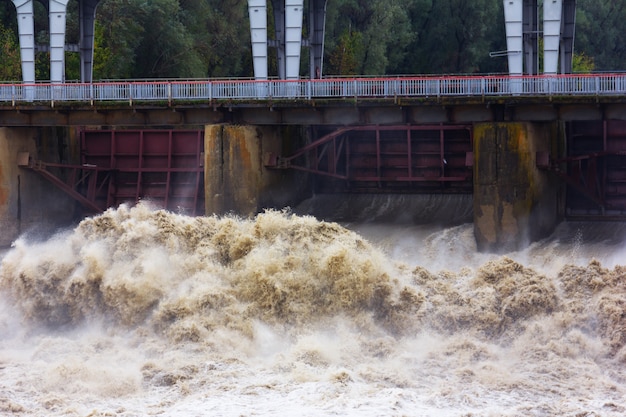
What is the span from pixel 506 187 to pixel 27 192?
18308 mm

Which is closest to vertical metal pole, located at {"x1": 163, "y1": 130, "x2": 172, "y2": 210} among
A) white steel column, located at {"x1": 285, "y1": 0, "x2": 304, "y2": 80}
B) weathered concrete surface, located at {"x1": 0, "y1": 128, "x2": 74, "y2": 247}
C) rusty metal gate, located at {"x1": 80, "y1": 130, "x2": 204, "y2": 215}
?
rusty metal gate, located at {"x1": 80, "y1": 130, "x2": 204, "y2": 215}

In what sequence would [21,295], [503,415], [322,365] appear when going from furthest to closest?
1. [21,295]
2. [322,365]
3. [503,415]

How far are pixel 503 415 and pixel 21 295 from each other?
48.5ft

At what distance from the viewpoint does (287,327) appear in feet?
91.0

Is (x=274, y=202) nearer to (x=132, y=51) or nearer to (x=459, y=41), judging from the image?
(x=132, y=51)

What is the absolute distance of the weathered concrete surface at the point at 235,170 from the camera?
39000 millimetres

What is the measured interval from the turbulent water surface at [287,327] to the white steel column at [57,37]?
15.4m

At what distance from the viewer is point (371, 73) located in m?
70.3

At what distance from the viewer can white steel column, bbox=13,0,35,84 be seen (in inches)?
1780

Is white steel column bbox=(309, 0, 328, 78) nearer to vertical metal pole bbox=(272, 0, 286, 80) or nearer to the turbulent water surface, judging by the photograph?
vertical metal pole bbox=(272, 0, 286, 80)

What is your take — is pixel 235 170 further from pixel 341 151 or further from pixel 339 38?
pixel 339 38

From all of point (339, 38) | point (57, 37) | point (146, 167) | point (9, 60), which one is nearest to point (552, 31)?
point (146, 167)

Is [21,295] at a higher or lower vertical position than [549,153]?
lower

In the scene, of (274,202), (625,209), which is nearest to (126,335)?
(274,202)
